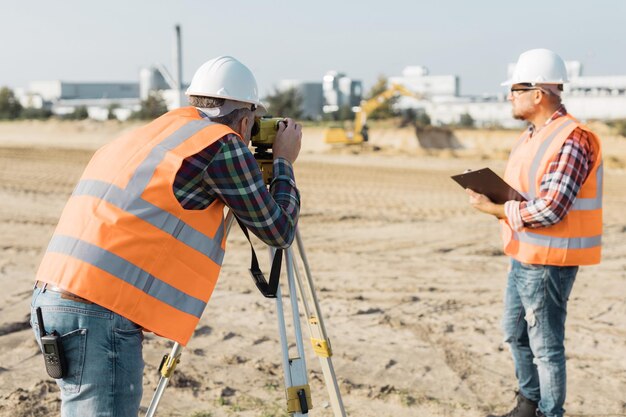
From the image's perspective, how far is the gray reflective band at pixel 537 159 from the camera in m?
3.44

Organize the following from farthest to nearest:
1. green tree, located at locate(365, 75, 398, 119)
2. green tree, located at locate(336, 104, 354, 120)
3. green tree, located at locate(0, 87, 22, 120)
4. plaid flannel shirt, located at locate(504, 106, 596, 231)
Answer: green tree, located at locate(0, 87, 22, 120) < green tree, located at locate(336, 104, 354, 120) < green tree, located at locate(365, 75, 398, 119) < plaid flannel shirt, located at locate(504, 106, 596, 231)

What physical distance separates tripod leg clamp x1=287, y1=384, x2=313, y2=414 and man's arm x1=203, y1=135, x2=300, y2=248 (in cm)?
57

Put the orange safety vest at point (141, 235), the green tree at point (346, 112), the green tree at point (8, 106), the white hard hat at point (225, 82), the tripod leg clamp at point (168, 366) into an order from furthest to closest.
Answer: the green tree at point (8, 106)
the green tree at point (346, 112)
the tripod leg clamp at point (168, 366)
the white hard hat at point (225, 82)
the orange safety vest at point (141, 235)

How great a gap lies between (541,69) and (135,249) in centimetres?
230

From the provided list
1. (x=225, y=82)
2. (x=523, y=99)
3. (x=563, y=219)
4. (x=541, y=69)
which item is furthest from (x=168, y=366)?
(x=541, y=69)

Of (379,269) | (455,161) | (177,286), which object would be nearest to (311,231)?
(379,269)

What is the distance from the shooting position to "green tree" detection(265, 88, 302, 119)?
4009cm

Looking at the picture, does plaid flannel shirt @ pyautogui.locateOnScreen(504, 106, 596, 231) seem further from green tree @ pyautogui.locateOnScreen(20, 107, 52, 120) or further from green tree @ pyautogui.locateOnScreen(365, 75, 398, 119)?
green tree @ pyautogui.locateOnScreen(20, 107, 52, 120)

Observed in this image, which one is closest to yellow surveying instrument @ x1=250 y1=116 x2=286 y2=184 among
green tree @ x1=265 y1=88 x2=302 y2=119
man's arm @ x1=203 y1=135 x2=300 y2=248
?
man's arm @ x1=203 y1=135 x2=300 y2=248

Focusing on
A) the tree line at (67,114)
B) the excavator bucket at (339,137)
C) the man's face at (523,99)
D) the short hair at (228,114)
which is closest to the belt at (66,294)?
the short hair at (228,114)

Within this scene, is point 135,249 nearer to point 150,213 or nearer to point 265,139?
point 150,213

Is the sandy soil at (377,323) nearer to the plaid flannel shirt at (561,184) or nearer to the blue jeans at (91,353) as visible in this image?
the plaid flannel shirt at (561,184)

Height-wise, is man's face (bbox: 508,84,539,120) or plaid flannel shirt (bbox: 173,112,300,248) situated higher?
man's face (bbox: 508,84,539,120)

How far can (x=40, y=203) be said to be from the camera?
11.9 m
